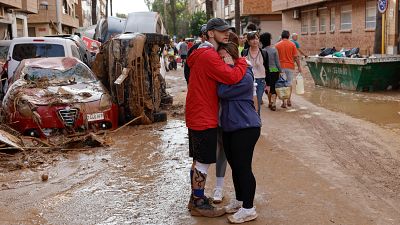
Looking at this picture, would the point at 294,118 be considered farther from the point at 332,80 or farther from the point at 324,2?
the point at 324,2

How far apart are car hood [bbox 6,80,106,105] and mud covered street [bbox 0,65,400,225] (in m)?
0.86

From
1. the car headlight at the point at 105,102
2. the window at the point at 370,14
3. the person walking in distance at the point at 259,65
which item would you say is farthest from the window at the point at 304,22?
the car headlight at the point at 105,102

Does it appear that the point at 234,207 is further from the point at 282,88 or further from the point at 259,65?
the point at 282,88

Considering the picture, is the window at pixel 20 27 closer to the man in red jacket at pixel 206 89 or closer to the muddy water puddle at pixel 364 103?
the muddy water puddle at pixel 364 103

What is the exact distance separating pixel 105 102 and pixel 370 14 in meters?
16.9

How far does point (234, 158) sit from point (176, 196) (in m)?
1.20

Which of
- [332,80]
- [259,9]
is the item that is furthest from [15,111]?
[259,9]

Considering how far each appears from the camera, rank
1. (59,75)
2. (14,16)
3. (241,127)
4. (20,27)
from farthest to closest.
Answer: (20,27)
(14,16)
(59,75)
(241,127)

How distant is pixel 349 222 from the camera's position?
4.63 m

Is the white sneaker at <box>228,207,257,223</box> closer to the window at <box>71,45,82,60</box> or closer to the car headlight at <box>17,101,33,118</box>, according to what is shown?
the car headlight at <box>17,101,33,118</box>

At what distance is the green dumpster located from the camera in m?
14.0

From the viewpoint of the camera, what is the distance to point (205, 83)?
15.1 feet

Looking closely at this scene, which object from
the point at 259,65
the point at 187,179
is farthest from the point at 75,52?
the point at 187,179

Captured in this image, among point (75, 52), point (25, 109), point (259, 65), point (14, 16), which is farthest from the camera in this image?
point (14, 16)
